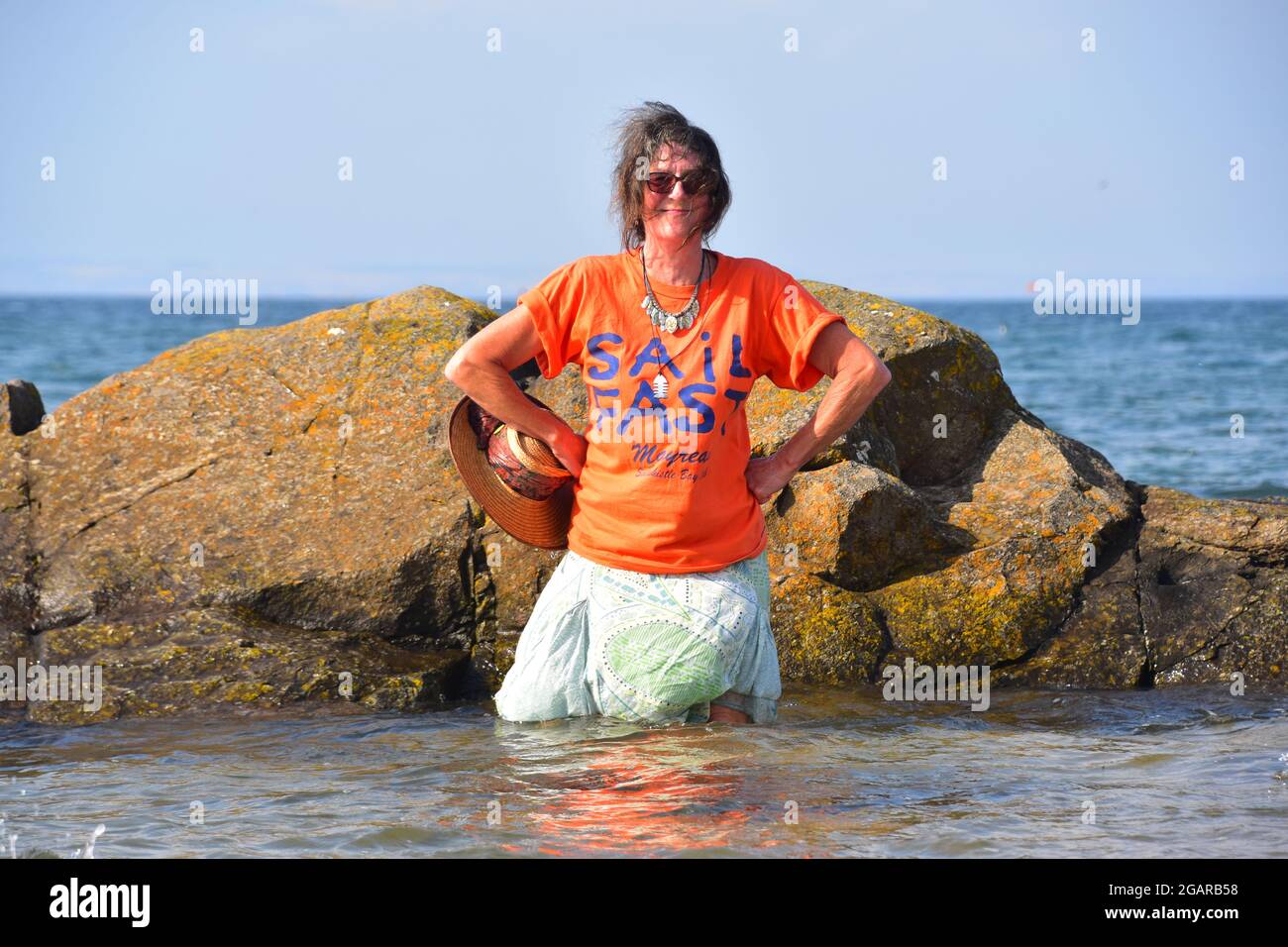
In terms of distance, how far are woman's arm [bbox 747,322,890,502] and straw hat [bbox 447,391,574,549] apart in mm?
765

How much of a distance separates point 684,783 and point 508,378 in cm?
154

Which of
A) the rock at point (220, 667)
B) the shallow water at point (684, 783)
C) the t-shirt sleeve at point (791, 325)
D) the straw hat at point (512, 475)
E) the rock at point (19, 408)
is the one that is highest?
the t-shirt sleeve at point (791, 325)

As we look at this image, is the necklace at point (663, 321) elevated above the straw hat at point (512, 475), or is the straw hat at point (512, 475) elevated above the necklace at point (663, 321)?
the necklace at point (663, 321)

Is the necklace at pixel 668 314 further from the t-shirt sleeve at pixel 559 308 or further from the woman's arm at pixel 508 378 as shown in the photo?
the woman's arm at pixel 508 378

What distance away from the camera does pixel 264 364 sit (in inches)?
274

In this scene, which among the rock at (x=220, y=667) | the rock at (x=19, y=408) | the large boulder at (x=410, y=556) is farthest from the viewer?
the rock at (x=19, y=408)

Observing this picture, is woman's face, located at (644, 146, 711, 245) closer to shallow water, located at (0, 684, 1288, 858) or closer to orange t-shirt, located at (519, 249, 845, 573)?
orange t-shirt, located at (519, 249, 845, 573)

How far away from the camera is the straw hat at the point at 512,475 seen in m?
5.29

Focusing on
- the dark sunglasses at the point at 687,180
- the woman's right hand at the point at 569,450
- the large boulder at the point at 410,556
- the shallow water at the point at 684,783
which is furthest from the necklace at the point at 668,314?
the large boulder at the point at 410,556

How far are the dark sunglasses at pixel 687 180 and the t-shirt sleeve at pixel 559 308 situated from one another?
38 centimetres

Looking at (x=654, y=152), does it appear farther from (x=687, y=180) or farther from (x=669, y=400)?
(x=669, y=400)

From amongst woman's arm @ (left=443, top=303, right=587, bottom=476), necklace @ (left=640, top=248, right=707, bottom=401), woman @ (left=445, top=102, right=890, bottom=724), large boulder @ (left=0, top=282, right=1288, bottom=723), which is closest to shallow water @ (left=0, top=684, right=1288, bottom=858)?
large boulder @ (left=0, top=282, right=1288, bottom=723)
